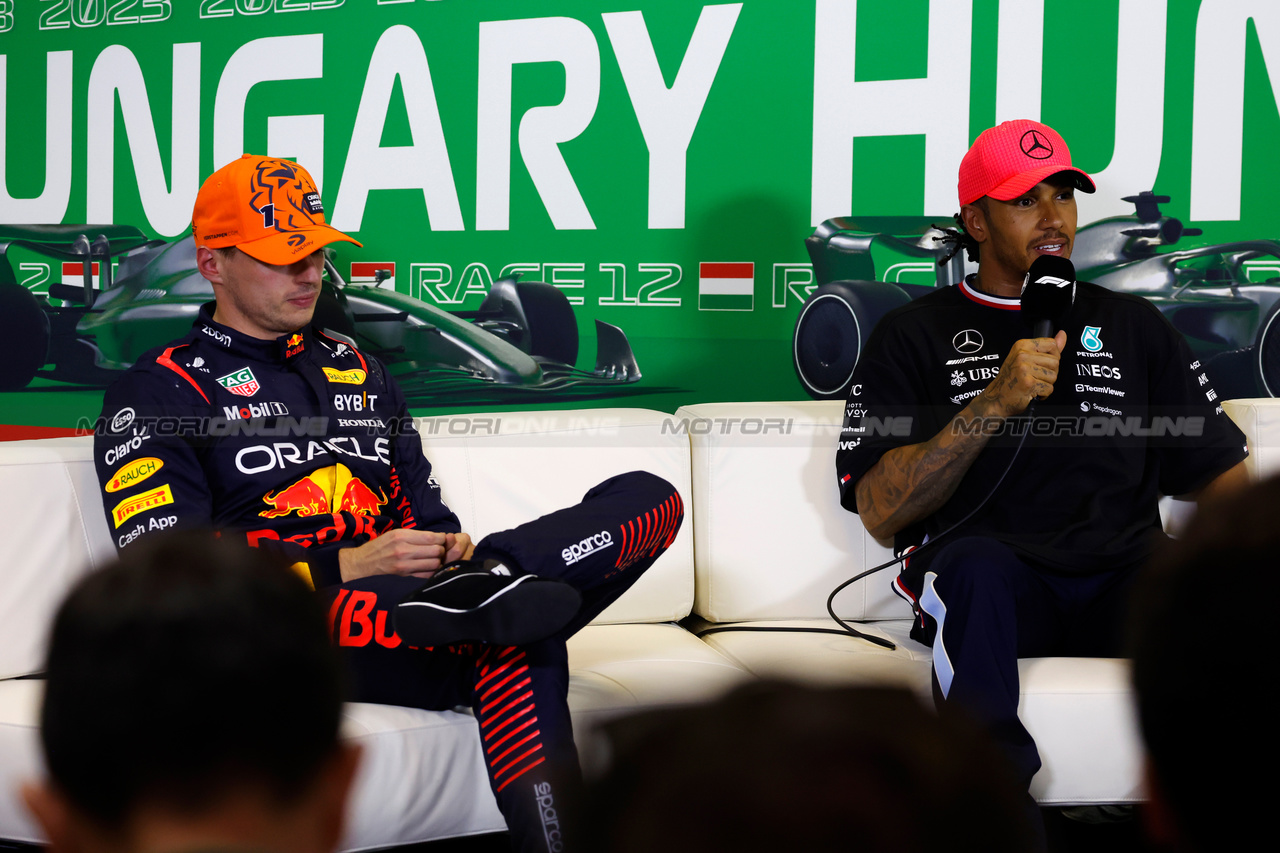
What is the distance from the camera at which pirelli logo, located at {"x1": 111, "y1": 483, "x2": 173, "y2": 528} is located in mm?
1760

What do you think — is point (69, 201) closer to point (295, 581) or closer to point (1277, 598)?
point (295, 581)

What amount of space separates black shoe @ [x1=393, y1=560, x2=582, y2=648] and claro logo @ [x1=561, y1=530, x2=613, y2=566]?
11cm

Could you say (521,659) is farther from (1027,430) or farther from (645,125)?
(645,125)

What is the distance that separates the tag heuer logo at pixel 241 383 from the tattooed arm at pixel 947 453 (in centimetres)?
118

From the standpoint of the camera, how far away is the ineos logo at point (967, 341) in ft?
7.35

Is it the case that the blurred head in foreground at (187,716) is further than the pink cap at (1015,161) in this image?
No

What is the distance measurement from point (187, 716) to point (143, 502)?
1.39 m

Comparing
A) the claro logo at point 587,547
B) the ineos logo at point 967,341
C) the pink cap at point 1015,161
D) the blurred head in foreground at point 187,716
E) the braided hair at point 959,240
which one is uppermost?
the pink cap at point 1015,161

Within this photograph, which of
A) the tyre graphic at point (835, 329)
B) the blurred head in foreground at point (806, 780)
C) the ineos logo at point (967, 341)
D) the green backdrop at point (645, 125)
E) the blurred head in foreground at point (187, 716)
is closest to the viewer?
the blurred head in foreground at point (806, 780)

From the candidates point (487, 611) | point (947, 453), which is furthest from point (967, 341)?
point (487, 611)

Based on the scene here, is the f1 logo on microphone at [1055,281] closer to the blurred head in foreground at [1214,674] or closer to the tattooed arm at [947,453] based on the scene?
the tattooed arm at [947,453]

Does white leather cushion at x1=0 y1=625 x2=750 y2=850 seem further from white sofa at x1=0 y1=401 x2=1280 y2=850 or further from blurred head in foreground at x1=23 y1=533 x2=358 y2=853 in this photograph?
blurred head in foreground at x1=23 y1=533 x2=358 y2=853

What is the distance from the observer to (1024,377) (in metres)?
1.96

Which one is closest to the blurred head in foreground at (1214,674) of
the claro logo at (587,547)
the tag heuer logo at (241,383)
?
the claro logo at (587,547)
